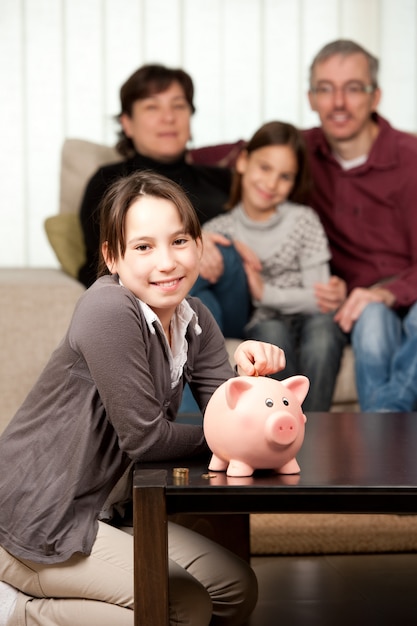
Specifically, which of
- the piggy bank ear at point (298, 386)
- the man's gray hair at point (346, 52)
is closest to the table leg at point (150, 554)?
the piggy bank ear at point (298, 386)

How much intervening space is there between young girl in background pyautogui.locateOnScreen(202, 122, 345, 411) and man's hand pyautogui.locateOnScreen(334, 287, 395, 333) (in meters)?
0.03

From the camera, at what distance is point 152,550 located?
4.00 ft

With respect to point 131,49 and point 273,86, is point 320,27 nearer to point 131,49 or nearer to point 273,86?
point 273,86

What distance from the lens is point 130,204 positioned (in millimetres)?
1469

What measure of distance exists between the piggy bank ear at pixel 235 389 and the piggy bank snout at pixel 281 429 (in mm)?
50

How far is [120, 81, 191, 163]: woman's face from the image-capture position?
304 cm

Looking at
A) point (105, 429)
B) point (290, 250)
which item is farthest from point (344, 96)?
point (105, 429)

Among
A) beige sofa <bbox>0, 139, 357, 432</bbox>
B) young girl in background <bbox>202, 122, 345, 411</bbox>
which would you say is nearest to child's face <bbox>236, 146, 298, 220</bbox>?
young girl in background <bbox>202, 122, 345, 411</bbox>

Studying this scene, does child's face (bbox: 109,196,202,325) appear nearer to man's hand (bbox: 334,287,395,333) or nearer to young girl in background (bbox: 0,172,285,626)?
young girl in background (bbox: 0,172,285,626)

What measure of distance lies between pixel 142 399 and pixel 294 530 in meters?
0.98

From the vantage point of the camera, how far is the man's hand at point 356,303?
8.85 ft

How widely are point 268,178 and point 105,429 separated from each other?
4.97 feet

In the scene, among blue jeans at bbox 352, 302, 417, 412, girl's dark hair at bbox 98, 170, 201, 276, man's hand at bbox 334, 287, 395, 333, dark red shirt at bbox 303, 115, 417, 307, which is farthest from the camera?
dark red shirt at bbox 303, 115, 417, 307

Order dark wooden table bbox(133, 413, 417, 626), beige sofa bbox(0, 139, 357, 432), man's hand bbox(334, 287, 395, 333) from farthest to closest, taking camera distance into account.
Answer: man's hand bbox(334, 287, 395, 333) < beige sofa bbox(0, 139, 357, 432) < dark wooden table bbox(133, 413, 417, 626)
